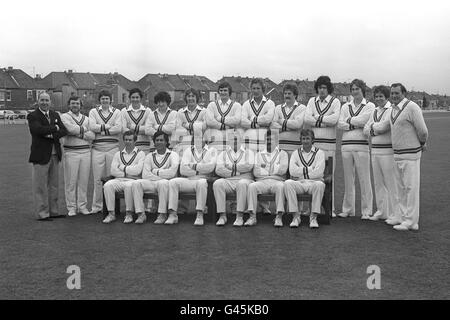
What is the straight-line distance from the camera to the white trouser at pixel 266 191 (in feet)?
25.7

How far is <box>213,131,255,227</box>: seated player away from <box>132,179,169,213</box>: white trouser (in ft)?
2.56

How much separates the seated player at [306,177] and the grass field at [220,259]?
1.03ft

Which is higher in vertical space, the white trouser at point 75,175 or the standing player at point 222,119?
the standing player at point 222,119

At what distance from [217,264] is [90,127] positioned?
4093 mm

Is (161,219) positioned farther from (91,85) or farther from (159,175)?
(91,85)

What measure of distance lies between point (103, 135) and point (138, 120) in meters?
0.65

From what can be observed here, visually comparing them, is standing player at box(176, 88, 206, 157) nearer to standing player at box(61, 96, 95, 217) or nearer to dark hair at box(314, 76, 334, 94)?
standing player at box(61, 96, 95, 217)

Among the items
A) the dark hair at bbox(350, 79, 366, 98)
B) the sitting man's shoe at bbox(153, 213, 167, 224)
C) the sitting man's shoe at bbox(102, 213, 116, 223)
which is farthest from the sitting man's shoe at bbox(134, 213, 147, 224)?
the dark hair at bbox(350, 79, 366, 98)

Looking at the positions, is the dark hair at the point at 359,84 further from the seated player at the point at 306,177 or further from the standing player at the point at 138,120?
the standing player at the point at 138,120

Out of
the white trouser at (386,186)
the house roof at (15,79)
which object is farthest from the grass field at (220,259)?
the house roof at (15,79)

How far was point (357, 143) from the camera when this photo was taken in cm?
836

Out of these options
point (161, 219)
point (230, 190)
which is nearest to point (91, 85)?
point (161, 219)

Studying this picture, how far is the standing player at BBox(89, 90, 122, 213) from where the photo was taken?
8820 millimetres

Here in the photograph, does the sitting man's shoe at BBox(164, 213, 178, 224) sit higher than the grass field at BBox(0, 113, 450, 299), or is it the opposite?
the sitting man's shoe at BBox(164, 213, 178, 224)
